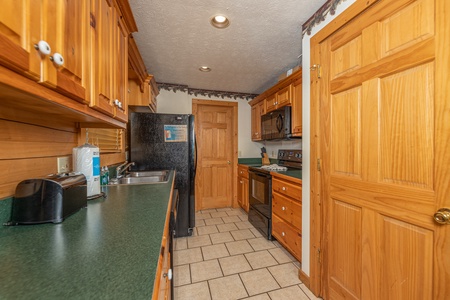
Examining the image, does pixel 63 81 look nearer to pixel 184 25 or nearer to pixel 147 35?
pixel 184 25

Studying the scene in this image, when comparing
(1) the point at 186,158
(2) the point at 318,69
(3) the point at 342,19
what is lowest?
(1) the point at 186,158

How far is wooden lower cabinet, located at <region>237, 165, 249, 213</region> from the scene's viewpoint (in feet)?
11.2

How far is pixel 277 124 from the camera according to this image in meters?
2.80

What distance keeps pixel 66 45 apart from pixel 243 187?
10.3ft

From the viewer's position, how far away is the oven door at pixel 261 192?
2.52m

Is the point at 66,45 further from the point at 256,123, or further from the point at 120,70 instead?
the point at 256,123

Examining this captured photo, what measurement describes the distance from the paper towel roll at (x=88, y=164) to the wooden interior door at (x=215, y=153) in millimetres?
2519

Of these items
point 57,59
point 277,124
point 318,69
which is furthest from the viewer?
point 277,124

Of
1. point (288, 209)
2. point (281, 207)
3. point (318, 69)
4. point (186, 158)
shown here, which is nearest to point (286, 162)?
point (281, 207)

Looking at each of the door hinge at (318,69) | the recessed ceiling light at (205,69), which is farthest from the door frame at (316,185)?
the recessed ceiling light at (205,69)

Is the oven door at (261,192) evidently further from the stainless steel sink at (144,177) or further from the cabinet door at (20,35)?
the cabinet door at (20,35)

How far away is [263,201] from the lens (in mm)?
2641

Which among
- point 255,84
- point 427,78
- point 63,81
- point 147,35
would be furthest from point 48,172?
point 255,84

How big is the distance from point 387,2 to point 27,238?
1906 mm
